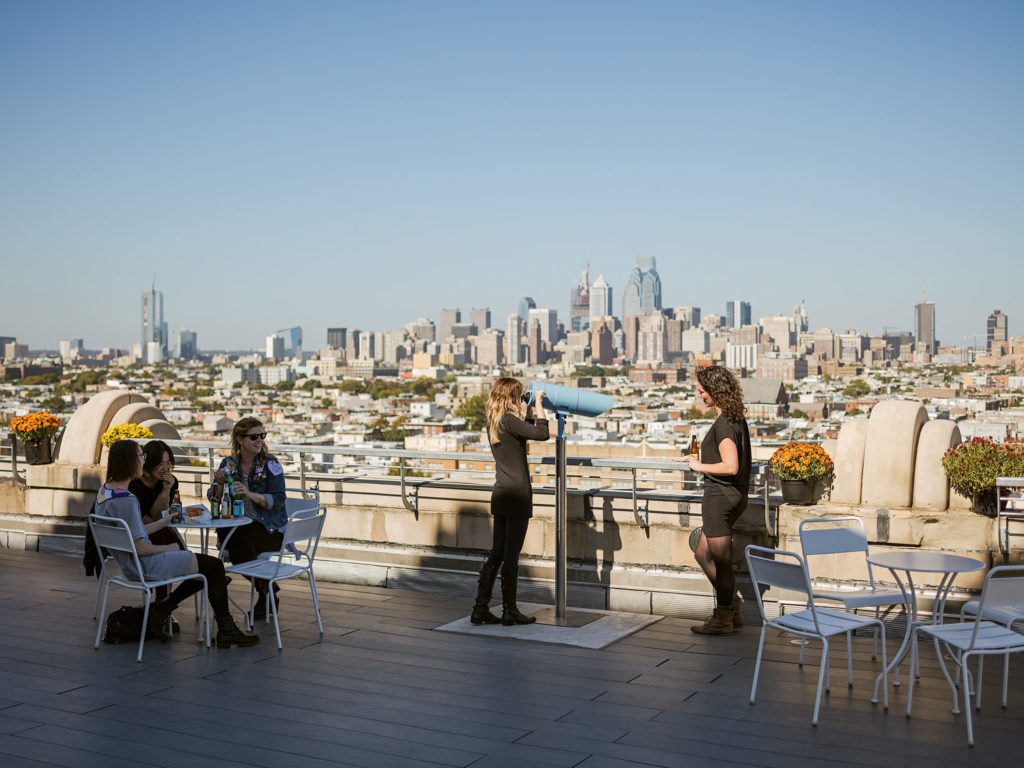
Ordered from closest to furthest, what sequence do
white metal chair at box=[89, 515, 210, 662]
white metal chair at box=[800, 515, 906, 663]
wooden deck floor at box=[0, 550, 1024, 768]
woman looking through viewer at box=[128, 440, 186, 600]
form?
wooden deck floor at box=[0, 550, 1024, 768] < white metal chair at box=[800, 515, 906, 663] < white metal chair at box=[89, 515, 210, 662] < woman looking through viewer at box=[128, 440, 186, 600]

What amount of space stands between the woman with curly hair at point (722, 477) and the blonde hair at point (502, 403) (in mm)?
1020

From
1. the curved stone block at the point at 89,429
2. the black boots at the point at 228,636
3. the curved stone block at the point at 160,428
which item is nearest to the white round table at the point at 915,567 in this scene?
the black boots at the point at 228,636

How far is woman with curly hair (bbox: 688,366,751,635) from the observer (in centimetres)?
533

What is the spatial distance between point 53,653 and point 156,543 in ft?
2.55

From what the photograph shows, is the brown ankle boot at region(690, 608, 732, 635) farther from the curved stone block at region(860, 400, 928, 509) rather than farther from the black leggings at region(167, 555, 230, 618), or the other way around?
the black leggings at region(167, 555, 230, 618)

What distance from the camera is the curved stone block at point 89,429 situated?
8.70 metres

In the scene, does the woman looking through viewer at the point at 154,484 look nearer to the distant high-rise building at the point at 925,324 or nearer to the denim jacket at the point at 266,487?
the denim jacket at the point at 266,487

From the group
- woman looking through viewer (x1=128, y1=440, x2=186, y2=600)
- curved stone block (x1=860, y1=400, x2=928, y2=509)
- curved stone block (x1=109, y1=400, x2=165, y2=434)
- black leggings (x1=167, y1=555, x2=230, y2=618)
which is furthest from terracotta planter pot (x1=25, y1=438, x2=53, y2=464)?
curved stone block (x1=860, y1=400, x2=928, y2=509)

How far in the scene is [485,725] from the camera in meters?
4.07

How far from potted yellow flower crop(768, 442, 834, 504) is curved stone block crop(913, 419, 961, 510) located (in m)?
0.48

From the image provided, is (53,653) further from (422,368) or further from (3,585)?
(422,368)

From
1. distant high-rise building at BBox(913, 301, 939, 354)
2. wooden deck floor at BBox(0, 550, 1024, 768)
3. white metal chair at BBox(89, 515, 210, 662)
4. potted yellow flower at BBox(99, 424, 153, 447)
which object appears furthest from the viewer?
distant high-rise building at BBox(913, 301, 939, 354)

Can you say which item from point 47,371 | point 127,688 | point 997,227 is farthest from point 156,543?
point 997,227

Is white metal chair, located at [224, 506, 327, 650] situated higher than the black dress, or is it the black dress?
the black dress
